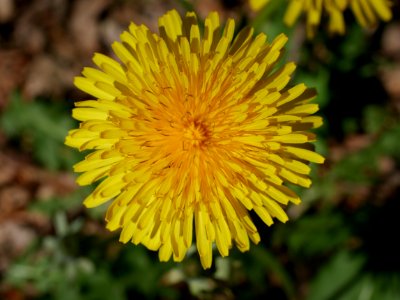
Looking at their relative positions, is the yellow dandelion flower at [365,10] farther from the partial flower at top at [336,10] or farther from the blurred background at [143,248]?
the blurred background at [143,248]

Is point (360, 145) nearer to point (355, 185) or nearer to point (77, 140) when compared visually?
point (355, 185)

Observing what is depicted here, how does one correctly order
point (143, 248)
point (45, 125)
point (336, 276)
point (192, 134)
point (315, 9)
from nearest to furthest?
point (192, 134), point (315, 9), point (143, 248), point (336, 276), point (45, 125)

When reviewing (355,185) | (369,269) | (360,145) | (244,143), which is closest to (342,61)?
(360,145)

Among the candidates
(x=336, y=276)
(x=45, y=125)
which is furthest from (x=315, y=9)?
(x=45, y=125)

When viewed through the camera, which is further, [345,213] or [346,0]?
[345,213]

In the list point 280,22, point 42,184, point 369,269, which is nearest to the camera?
point 280,22

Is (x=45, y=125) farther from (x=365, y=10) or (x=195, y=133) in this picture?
(x=365, y=10)
